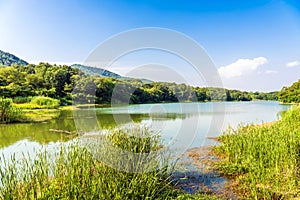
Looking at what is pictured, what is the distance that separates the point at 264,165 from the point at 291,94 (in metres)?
43.0

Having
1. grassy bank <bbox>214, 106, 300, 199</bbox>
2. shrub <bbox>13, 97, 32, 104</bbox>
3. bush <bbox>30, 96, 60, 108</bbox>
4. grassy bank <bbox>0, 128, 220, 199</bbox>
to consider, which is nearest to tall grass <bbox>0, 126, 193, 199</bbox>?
grassy bank <bbox>0, 128, 220, 199</bbox>

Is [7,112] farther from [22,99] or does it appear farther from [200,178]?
[200,178]

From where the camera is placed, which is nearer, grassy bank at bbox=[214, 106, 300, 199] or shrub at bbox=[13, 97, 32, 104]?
grassy bank at bbox=[214, 106, 300, 199]

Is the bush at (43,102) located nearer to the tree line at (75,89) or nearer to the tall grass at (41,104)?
the tall grass at (41,104)

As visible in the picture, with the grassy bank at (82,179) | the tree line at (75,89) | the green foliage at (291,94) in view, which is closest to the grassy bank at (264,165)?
the grassy bank at (82,179)

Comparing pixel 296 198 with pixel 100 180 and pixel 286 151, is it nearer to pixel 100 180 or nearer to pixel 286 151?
pixel 286 151

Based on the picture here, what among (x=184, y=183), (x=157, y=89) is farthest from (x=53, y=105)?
(x=184, y=183)

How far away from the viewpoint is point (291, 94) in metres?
42.1

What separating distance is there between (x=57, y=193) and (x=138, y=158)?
1446mm

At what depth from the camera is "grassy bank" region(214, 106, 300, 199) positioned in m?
4.37

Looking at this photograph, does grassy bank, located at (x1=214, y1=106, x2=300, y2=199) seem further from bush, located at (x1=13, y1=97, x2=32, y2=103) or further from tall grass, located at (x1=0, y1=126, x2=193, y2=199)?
bush, located at (x1=13, y1=97, x2=32, y2=103)

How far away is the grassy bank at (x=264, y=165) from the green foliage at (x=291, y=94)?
3757 centimetres

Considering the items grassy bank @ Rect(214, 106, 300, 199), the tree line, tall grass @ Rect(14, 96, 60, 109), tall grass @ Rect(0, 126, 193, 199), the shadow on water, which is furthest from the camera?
the tree line

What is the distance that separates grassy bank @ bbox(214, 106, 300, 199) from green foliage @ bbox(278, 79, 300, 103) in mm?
37567
